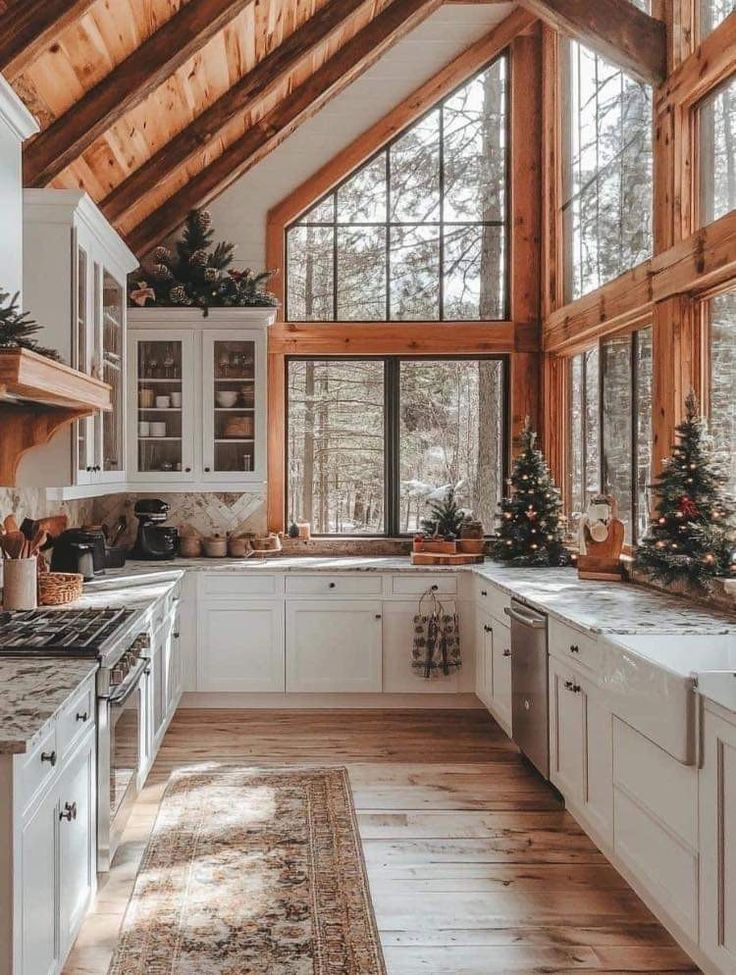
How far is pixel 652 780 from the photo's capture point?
2.60m

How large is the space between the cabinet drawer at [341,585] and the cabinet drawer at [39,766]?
10.1 feet

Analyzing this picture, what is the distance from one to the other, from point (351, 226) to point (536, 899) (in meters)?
4.47

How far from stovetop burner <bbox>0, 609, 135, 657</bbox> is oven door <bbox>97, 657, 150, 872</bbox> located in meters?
0.18

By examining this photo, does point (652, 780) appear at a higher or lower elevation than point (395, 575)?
lower

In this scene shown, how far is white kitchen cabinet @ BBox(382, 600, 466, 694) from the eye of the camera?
527 cm

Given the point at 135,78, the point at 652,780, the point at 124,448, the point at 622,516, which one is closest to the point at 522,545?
the point at 622,516

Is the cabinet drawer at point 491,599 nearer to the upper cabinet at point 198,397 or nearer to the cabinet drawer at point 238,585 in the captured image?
the cabinet drawer at point 238,585

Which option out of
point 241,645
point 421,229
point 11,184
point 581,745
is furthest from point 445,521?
point 11,184

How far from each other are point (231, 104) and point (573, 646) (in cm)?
337

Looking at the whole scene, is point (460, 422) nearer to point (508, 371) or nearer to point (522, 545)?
point (508, 371)

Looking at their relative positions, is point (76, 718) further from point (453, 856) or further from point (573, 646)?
point (573, 646)

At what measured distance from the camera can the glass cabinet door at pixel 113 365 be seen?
4.64 meters

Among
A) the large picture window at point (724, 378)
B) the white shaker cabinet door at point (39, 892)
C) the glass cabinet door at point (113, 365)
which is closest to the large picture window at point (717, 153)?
the large picture window at point (724, 378)

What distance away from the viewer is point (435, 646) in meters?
5.17
